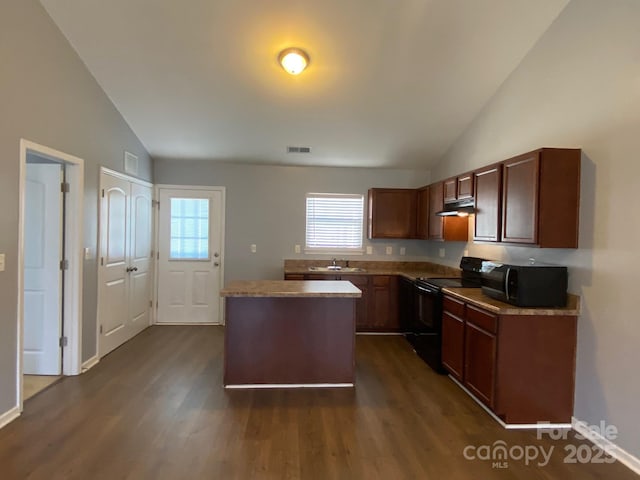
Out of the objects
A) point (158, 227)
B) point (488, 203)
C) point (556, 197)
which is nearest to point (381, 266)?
point (488, 203)

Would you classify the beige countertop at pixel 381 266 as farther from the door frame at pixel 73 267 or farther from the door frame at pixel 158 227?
the door frame at pixel 73 267

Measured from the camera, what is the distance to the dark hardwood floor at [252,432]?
7.09 ft

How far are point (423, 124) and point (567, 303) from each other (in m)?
2.57

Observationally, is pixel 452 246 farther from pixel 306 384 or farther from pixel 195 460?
pixel 195 460

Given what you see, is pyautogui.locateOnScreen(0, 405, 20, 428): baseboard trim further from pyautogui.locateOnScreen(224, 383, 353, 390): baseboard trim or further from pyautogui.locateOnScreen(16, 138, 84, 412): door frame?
pyautogui.locateOnScreen(224, 383, 353, 390): baseboard trim

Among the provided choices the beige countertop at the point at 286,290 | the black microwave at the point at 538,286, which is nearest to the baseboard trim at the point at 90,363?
the beige countertop at the point at 286,290

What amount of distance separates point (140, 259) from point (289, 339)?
2673mm

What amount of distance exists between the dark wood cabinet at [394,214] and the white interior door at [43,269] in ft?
12.3

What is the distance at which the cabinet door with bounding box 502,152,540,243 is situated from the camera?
270 centimetres

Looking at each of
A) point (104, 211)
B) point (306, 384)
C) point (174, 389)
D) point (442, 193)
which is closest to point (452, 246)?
point (442, 193)

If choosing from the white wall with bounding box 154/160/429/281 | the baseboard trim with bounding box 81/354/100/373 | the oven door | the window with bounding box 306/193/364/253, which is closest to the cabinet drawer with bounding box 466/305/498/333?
the oven door

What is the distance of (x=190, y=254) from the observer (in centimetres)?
534

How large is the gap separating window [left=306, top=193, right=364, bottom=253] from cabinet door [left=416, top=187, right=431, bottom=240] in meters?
0.86

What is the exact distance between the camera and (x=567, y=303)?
8.97 feet
